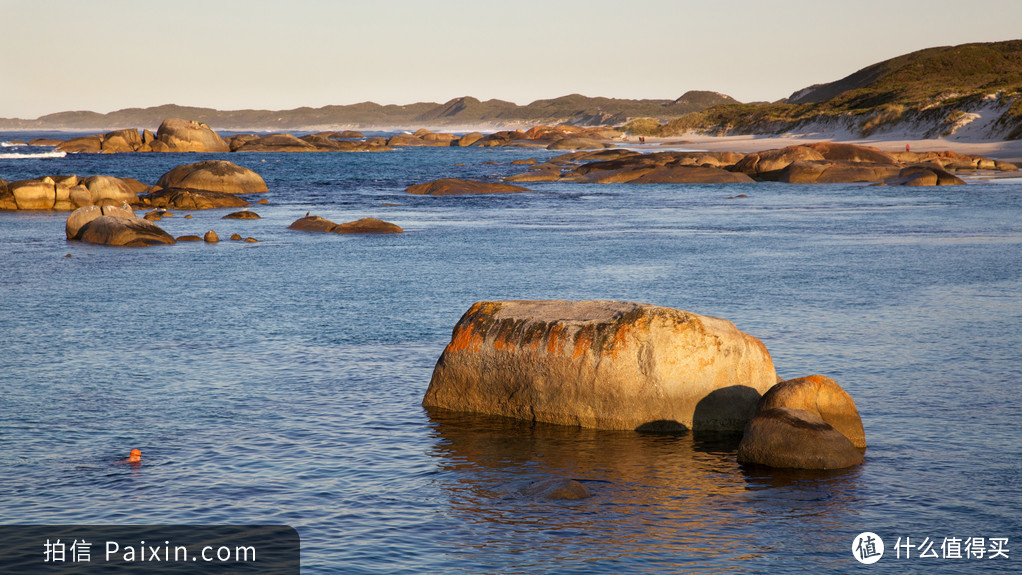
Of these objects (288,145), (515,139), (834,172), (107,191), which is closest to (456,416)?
(107,191)

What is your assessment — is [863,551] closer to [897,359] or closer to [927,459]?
[927,459]

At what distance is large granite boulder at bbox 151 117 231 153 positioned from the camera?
130 meters

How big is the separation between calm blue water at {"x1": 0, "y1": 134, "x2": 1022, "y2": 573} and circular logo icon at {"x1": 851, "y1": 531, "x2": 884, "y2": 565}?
0.33 feet

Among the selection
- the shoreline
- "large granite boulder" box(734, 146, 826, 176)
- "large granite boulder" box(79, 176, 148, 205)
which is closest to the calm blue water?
"large granite boulder" box(79, 176, 148, 205)

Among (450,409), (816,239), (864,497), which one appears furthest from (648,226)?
(864,497)

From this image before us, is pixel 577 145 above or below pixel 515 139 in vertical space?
below

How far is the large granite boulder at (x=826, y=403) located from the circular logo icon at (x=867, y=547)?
268cm

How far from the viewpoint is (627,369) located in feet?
40.8

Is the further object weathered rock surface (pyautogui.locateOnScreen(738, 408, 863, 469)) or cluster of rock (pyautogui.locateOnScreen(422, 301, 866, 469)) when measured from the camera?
cluster of rock (pyautogui.locateOnScreen(422, 301, 866, 469))

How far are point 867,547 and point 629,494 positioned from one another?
2459 mm

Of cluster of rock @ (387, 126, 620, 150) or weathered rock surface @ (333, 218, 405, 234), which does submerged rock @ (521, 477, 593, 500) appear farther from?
cluster of rock @ (387, 126, 620, 150)

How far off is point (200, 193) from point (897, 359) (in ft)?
139

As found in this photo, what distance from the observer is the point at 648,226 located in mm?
40875

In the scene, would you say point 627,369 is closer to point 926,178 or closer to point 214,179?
point 214,179
